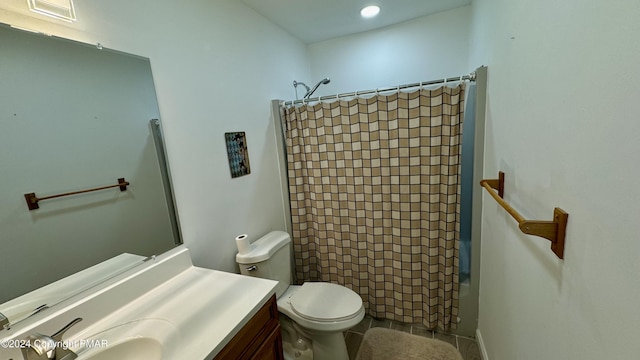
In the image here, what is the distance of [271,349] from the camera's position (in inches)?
42.5

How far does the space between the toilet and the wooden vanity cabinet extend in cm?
27

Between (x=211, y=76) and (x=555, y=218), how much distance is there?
5.40ft

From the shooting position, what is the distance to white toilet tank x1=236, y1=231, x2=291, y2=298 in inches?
58.7

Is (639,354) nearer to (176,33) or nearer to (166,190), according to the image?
(166,190)

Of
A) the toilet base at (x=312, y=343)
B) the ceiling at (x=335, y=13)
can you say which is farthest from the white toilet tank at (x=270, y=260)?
the ceiling at (x=335, y=13)

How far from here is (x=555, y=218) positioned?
655 millimetres

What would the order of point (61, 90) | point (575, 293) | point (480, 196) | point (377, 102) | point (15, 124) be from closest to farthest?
point (575, 293) < point (15, 124) < point (61, 90) < point (480, 196) < point (377, 102)

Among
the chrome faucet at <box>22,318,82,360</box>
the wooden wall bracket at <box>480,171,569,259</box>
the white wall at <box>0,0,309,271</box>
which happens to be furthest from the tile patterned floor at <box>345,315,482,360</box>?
the chrome faucet at <box>22,318,82,360</box>

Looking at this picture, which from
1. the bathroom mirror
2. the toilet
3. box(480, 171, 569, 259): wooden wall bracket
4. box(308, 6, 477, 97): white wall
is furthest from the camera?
box(308, 6, 477, 97): white wall

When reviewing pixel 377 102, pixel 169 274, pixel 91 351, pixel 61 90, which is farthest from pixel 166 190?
pixel 377 102

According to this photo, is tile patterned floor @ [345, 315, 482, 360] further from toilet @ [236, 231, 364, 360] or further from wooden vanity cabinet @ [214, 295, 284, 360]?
wooden vanity cabinet @ [214, 295, 284, 360]

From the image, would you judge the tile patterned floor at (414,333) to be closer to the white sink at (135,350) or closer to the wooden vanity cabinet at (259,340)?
the wooden vanity cabinet at (259,340)

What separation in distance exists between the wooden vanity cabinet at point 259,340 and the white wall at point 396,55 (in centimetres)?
190

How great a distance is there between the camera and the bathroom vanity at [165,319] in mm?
792
